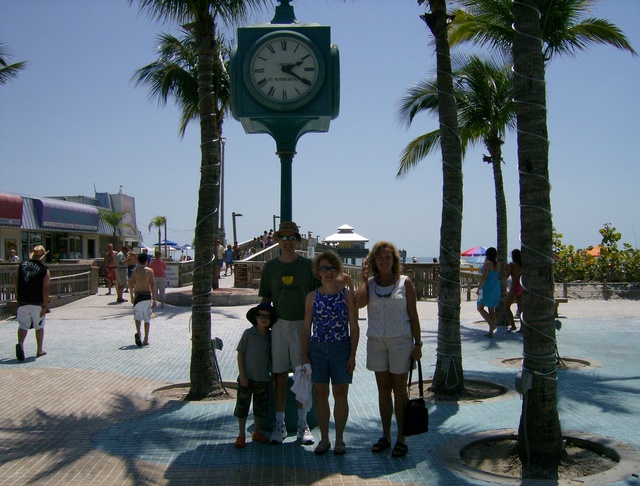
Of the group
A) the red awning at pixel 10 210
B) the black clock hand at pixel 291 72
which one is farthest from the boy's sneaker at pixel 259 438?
the red awning at pixel 10 210

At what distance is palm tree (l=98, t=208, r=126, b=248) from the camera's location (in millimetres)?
41594

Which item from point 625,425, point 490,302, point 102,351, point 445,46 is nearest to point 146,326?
Answer: point 102,351

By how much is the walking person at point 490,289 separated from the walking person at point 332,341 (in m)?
7.03

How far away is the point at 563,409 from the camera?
654 centimetres

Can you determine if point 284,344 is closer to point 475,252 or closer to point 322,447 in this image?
point 322,447

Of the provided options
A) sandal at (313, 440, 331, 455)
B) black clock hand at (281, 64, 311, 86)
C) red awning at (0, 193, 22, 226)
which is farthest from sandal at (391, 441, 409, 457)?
red awning at (0, 193, 22, 226)

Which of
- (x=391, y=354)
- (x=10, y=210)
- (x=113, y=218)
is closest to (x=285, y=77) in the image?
(x=391, y=354)

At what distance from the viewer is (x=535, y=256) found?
194 inches

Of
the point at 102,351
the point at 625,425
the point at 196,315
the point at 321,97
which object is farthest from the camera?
the point at 102,351

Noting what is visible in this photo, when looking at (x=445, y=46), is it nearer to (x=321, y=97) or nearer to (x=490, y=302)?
(x=321, y=97)

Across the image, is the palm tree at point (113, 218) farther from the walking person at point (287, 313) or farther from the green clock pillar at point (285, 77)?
the walking person at point (287, 313)

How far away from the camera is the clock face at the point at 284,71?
20.9 feet

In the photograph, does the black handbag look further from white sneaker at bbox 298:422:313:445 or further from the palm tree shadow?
the palm tree shadow

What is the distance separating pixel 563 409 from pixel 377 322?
95.1 inches
